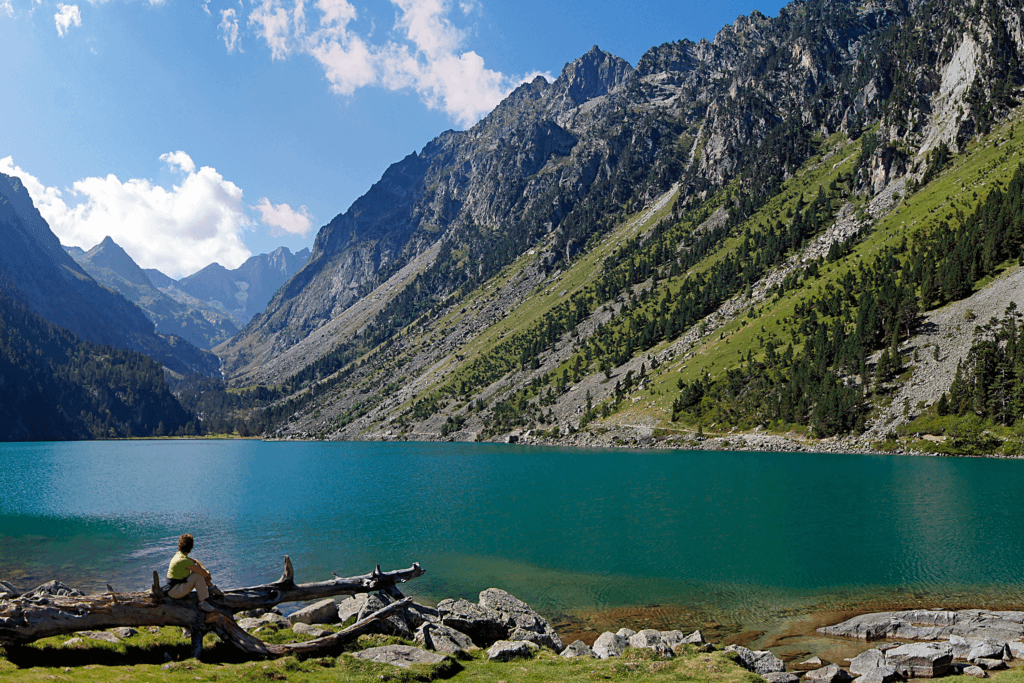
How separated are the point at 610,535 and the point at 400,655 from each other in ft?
111

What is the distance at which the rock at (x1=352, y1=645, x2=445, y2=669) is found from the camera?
59.0 ft

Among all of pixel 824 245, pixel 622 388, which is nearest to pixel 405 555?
pixel 622 388

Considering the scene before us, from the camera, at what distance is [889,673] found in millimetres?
20125

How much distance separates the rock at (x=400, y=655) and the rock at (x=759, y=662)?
12.0 metres

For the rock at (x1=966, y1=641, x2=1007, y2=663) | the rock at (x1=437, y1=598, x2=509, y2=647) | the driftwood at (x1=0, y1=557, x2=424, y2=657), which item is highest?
the driftwood at (x1=0, y1=557, x2=424, y2=657)

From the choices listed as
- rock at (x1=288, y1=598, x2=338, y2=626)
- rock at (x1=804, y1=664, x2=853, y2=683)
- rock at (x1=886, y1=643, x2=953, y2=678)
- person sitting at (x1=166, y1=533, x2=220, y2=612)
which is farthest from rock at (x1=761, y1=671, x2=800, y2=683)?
person sitting at (x1=166, y1=533, x2=220, y2=612)

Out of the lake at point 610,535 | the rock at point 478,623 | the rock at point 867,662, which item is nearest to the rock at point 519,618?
the rock at point 478,623

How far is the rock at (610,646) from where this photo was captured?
22.7m

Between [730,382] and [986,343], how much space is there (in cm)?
5379

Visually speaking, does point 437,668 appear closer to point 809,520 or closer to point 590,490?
point 809,520

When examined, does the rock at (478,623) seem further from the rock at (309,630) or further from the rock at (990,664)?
the rock at (990,664)

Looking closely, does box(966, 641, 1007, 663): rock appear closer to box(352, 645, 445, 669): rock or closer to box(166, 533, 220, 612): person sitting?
box(352, 645, 445, 669): rock

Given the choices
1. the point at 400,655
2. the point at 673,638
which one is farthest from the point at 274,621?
the point at 673,638

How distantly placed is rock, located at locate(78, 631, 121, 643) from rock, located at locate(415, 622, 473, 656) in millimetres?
Answer: 9977
